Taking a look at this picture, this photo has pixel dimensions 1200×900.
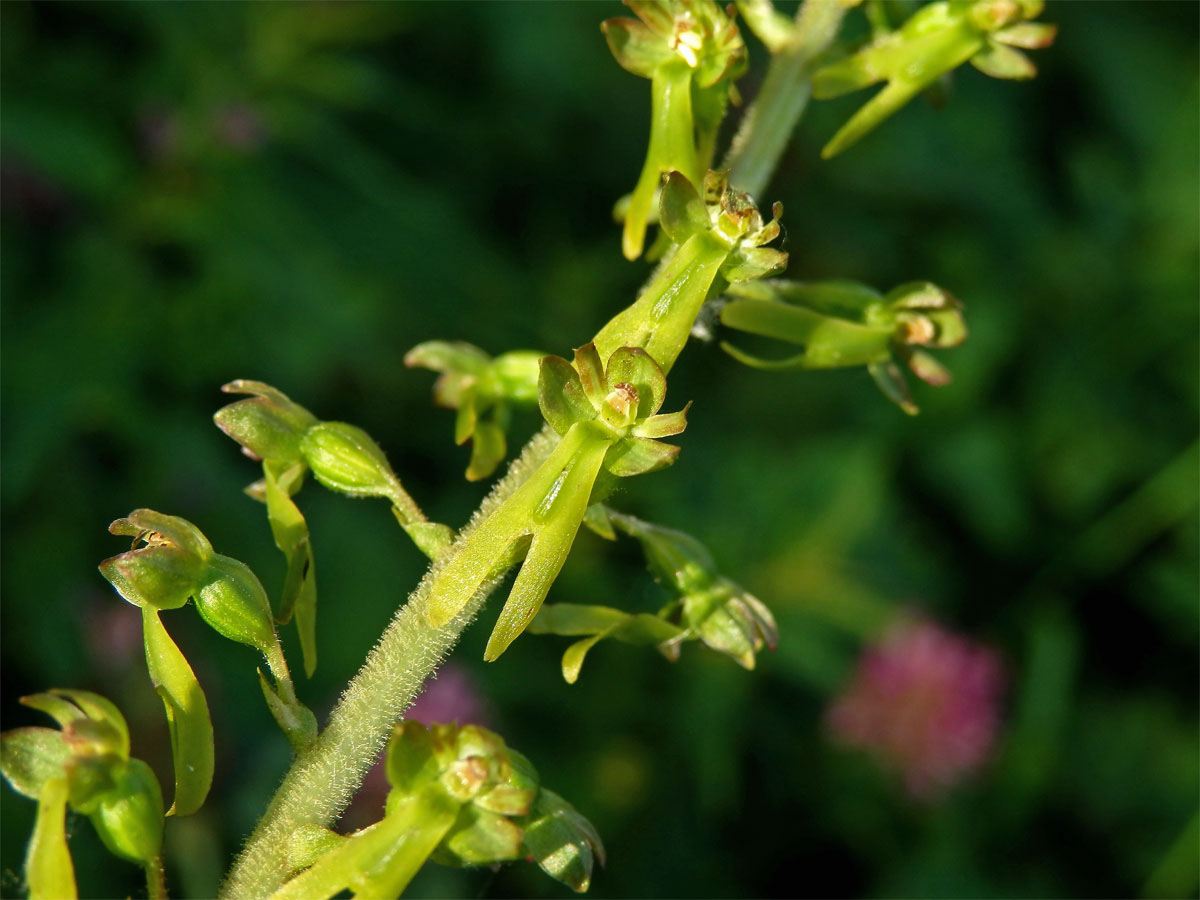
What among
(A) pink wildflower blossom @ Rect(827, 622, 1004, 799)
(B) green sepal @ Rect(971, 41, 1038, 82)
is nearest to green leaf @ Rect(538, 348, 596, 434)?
(B) green sepal @ Rect(971, 41, 1038, 82)

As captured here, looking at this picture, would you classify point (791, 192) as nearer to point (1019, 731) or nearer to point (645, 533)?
point (1019, 731)

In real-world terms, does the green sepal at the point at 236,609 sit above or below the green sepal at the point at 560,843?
above

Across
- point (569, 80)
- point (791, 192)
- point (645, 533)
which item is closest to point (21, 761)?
point (645, 533)

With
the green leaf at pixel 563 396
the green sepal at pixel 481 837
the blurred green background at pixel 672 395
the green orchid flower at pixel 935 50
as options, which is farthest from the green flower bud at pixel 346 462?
the blurred green background at pixel 672 395

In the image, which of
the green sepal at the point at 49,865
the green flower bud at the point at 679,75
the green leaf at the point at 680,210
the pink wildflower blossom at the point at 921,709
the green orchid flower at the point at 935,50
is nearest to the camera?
the green sepal at the point at 49,865

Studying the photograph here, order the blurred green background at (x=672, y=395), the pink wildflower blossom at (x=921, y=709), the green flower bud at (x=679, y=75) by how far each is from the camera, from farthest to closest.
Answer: the pink wildflower blossom at (x=921, y=709)
the blurred green background at (x=672, y=395)
the green flower bud at (x=679, y=75)

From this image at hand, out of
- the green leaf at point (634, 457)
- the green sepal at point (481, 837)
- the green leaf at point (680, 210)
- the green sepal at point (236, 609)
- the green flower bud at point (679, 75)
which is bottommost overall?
the green sepal at point (481, 837)

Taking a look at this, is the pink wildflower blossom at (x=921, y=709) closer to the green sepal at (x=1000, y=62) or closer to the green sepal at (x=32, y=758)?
the green sepal at (x=1000, y=62)
